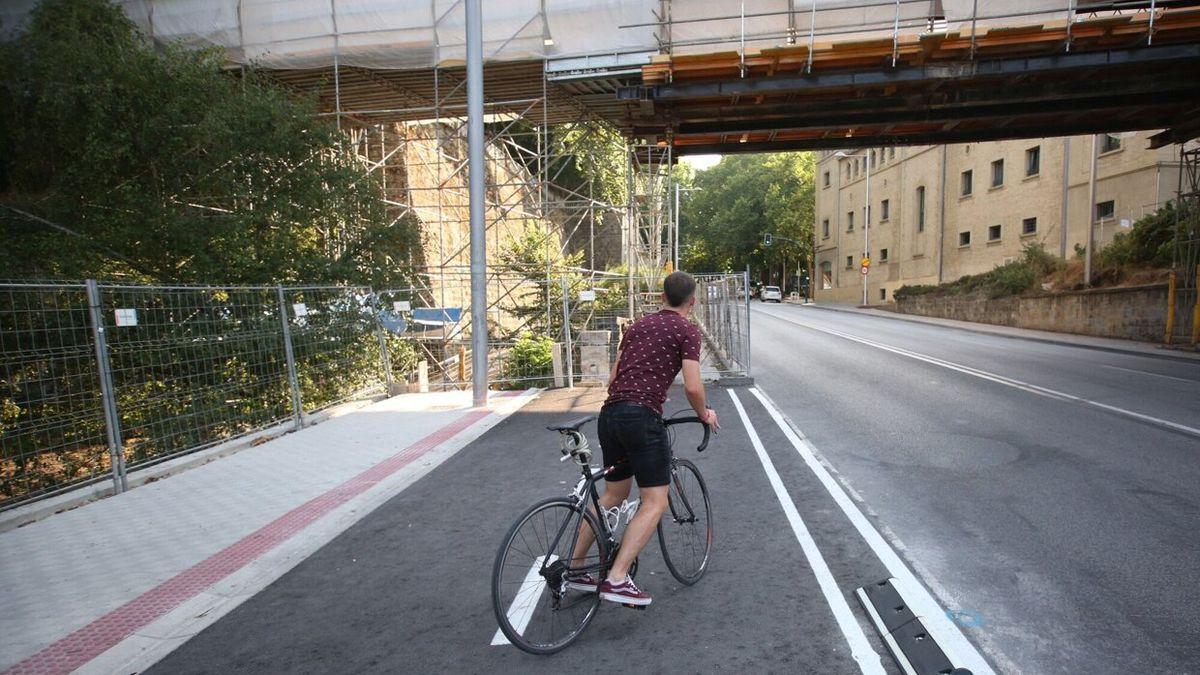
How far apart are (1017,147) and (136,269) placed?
31.6 m

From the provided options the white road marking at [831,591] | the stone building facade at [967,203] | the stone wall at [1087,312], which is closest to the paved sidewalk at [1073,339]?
the stone wall at [1087,312]

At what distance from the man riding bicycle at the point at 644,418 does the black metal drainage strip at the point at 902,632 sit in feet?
3.88

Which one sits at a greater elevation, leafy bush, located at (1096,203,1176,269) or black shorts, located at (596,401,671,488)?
leafy bush, located at (1096,203,1176,269)

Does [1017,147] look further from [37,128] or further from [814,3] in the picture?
[37,128]

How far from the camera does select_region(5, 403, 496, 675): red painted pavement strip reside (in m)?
3.40

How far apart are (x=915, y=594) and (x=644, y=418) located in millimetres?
1826

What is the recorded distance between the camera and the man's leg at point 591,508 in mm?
3473

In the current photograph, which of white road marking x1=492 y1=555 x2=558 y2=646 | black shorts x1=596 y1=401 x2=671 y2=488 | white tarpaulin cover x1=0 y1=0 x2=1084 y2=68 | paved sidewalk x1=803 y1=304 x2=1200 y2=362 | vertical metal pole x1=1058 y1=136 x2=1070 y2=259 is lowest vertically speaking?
paved sidewalk x1=803 y1=304 x2=1200 y2=362

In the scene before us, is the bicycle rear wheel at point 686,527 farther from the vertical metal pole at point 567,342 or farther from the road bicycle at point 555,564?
the vertical metal pole at point 567,342

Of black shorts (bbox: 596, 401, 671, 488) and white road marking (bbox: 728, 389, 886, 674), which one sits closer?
white road marking (bbox: 728, 389, 886, 674)

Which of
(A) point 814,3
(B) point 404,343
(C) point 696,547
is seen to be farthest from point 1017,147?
(C) point 696,547

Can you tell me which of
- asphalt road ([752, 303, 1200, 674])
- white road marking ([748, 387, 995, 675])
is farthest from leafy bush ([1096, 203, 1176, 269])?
white road marking ([748, 387, 995, 675])

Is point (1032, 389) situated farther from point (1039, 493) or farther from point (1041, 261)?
point (1041, 261)

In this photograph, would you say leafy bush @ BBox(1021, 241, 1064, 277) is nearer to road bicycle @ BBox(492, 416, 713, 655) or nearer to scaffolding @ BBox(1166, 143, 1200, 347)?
scaffolding @ BBox(1166, 143, 1200, 347)
